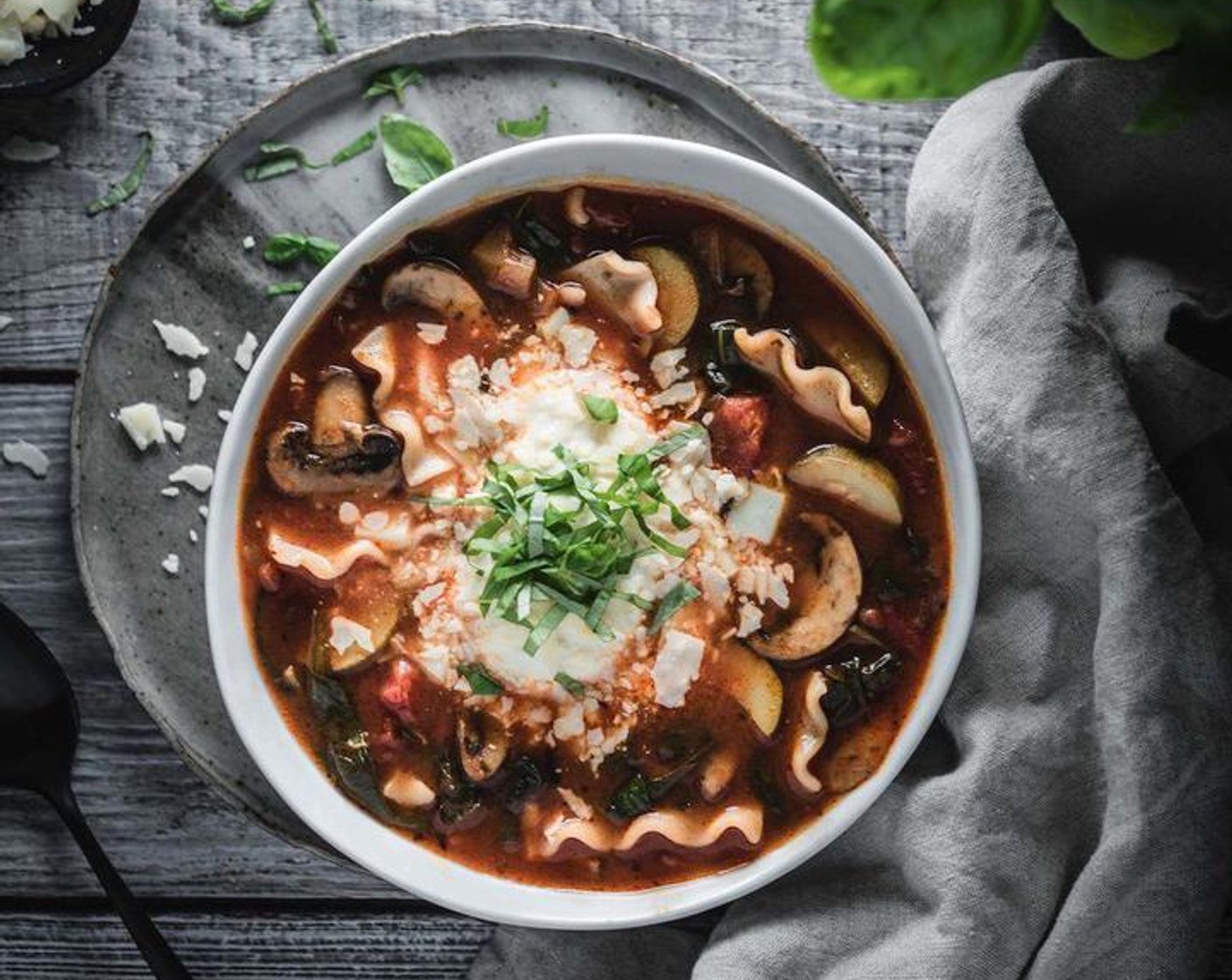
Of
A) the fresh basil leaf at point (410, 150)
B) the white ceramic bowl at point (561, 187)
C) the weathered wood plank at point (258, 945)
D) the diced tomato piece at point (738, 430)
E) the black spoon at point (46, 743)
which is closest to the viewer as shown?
the white ceramic bowl at point (561, 187)

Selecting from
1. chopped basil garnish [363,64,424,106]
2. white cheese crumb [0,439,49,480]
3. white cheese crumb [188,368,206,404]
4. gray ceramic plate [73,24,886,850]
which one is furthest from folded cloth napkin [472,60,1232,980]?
white cheese crumb [0,439,49,480]

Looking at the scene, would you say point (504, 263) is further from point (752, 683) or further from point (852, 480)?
point (752, 683)

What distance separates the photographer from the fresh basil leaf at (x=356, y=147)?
3283mm

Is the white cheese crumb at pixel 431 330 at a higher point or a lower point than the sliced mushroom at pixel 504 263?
lower

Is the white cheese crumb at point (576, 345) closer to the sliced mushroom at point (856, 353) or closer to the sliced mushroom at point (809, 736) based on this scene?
the sliced mushroom at point (856, 353)

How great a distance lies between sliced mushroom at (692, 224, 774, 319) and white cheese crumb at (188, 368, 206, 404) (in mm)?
1060

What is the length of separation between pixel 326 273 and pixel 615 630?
894 millimetres

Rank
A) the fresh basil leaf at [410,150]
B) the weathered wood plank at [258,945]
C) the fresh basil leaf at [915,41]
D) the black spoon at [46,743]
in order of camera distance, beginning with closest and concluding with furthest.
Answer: the fresh basil leaf at [915,41], the fresh basil leaf at [410,150], the black spoon at [46,743], the weathered wood plank at [258,945]

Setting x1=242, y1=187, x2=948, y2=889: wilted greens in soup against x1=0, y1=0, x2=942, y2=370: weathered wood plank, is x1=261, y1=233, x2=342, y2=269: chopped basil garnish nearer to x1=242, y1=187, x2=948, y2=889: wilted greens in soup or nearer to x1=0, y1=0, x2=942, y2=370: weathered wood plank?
x1=242, y1=187, x2=948, y2=889: wilted greens in soup

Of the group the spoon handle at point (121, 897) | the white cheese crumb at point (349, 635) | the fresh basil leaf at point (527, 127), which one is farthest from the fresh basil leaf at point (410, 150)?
the spoon handle at point (121, 897)

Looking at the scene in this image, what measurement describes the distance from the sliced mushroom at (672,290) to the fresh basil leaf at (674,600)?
0.48 metres

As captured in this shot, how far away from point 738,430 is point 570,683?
0.61 m

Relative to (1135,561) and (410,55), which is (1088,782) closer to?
(1135,561)

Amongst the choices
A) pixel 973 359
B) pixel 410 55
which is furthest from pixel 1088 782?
pixel 410 55
